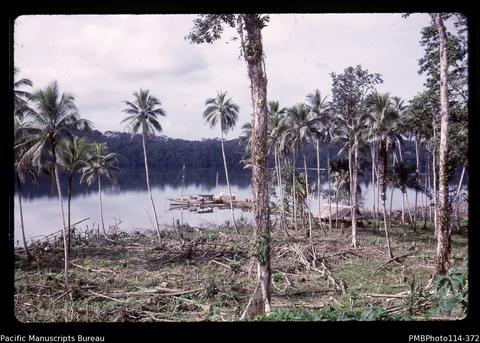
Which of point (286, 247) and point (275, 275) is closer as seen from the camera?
point (275, 275)

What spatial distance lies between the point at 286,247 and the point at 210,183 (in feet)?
164

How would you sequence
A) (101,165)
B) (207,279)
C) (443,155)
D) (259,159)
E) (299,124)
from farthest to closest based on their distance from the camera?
(101,165)
(299,124)
(207,279)
(443,155)
(259,159)

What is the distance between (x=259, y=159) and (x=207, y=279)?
5565mm

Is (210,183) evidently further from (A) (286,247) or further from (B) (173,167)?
(A) (286,247)

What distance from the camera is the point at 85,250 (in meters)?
16.8

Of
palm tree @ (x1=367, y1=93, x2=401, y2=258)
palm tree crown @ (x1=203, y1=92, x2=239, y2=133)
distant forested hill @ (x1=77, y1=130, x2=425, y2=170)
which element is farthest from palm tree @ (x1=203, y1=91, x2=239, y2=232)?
distant forested hill @ (x1=77, y1=130, x2=425, y2=170)

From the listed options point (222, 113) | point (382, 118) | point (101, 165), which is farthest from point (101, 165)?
point (382, 118)

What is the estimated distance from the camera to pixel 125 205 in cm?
3534

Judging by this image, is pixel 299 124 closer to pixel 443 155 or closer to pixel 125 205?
pixel 443 155

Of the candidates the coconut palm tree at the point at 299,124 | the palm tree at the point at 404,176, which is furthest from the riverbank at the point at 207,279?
the coconut palm tree at the point at 299,124

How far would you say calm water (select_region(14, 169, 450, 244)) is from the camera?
21.5 m

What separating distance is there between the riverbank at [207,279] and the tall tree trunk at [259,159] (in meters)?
0.50
